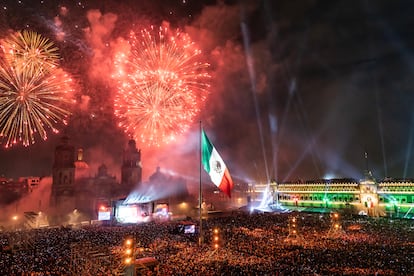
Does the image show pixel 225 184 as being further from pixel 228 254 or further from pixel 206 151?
pixel 228 254

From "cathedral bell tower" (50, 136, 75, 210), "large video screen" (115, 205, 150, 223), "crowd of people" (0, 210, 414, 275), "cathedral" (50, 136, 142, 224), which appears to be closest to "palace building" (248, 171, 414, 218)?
"crowd of people" (0, 210, 414, 275)

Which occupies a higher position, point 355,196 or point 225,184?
point 225,184

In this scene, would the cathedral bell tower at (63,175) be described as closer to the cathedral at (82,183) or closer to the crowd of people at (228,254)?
the cathedral at (82,183)

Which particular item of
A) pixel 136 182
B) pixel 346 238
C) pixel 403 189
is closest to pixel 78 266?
pixel 346 238

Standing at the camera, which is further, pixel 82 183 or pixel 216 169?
pixel 82 183

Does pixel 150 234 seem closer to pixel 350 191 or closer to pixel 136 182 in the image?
pixel 350 191

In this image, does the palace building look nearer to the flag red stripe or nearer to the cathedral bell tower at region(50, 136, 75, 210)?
the flag red stripe

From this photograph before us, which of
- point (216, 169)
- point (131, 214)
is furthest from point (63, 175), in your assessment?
point (216, 169)
